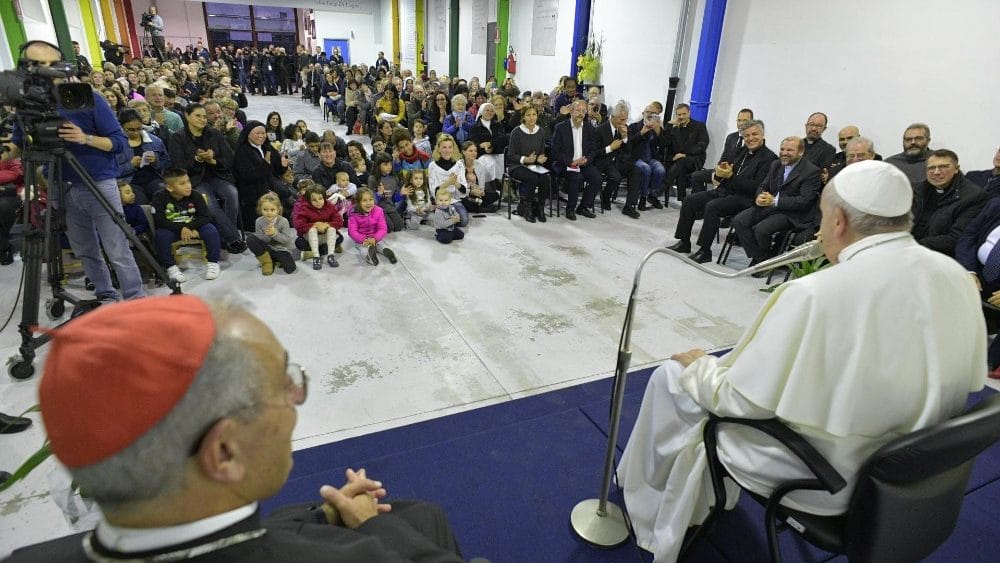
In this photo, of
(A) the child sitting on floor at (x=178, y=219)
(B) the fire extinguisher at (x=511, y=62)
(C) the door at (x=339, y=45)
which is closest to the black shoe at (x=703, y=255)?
(A) the child sitting on floor at (x=178, y=219)

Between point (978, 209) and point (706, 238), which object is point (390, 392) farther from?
point (978, 209)

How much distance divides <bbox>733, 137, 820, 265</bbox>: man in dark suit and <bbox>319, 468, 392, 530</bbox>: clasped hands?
4.36m

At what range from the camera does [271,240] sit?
14.7 feet

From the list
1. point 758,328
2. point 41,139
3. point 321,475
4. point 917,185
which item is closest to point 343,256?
point 41,139

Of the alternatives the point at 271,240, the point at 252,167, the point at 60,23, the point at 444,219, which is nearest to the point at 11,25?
the point at 60,23

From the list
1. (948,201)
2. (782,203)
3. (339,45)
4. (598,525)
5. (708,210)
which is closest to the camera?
(598,525)

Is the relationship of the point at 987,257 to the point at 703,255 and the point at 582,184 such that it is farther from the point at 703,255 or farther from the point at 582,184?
the point at 582,184

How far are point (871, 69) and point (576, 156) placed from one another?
298 centimetres

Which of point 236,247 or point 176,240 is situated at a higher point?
point 176,240

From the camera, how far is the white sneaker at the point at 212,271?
13.6 feet

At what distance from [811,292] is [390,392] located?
2.09 meters

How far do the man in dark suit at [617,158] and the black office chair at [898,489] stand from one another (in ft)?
17.0

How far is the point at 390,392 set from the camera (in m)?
2.85

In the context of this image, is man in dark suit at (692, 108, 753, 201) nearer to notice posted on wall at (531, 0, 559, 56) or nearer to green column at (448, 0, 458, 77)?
notice posted on wall at (531, 0, 559, 56)
